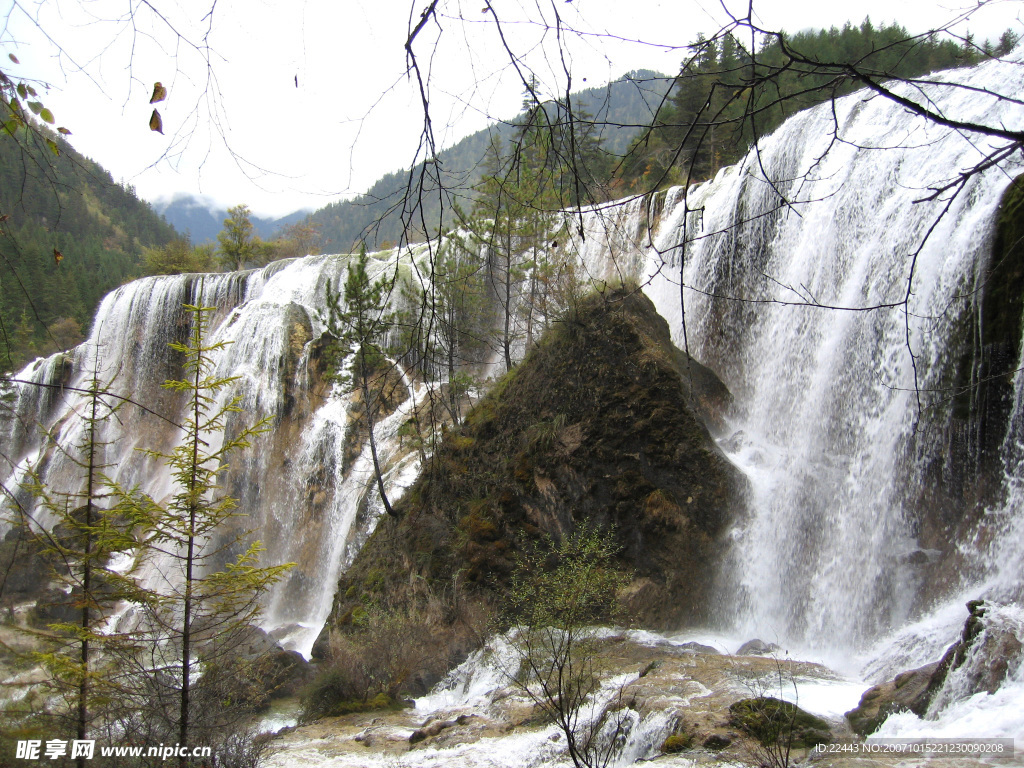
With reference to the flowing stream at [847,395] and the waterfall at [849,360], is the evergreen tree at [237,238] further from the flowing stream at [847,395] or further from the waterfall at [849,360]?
the waterfall at [849,360]

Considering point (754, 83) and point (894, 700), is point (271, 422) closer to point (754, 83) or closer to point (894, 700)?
point (894, 700)

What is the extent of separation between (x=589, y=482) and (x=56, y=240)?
10453 mm

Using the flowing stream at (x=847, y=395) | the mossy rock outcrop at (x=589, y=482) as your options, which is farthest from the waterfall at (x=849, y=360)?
the mossy rock outcrop at (x=589, y=482)

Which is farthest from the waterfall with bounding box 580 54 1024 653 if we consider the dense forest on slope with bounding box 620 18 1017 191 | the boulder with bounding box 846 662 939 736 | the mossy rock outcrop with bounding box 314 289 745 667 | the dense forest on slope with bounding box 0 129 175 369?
the dense forest on slope with bounding box 0 129 175 369

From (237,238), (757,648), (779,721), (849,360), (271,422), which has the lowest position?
(757,648)

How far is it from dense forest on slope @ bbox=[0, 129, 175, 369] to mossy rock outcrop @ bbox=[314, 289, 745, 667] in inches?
294

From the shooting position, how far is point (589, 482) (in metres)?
12.6

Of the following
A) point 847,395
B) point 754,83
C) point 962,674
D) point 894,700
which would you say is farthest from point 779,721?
point 847,395

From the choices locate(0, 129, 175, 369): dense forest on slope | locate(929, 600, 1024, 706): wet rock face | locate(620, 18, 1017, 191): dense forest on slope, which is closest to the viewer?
locate(620, 18, 1017, 191): dense forest on slope

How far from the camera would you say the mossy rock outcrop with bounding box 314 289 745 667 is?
38.8 ft

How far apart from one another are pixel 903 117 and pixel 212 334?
→ 27.3 metres

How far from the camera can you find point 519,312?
785 inches

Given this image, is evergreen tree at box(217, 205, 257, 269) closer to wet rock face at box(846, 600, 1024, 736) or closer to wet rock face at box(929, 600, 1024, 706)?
wet rock face at box(846, 600, 1024, 736)

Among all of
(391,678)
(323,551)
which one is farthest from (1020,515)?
(323,551)
